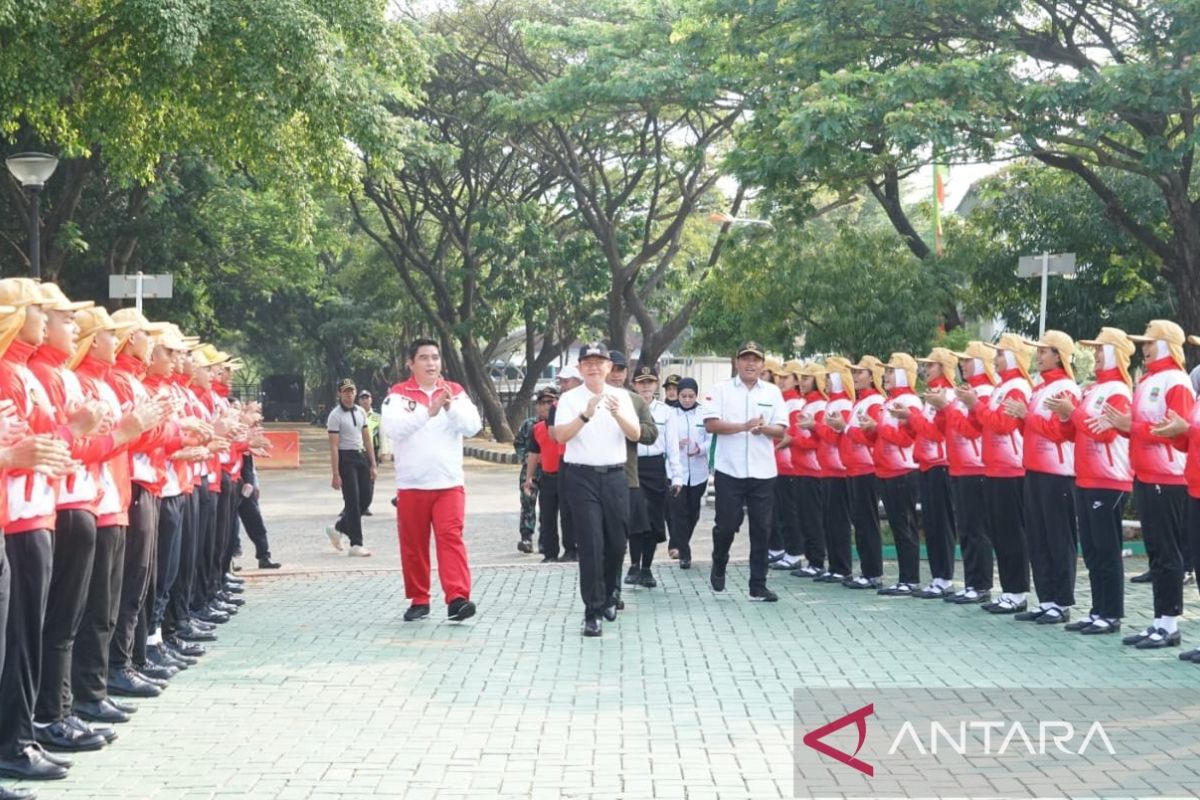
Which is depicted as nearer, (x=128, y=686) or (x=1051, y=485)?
(x=128, y=686)

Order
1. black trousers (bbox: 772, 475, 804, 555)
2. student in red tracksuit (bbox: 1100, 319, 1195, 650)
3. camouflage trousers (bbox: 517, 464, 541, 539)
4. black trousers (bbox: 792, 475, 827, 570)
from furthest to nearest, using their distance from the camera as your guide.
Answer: camouflage trousers (bbox: 517, 464, 541, 539) < black trousers (bbox: 772, 475, 804, 555) < black trousers (bbox: 792, 475, 827, 570) < student in red tracksuit (bbox: 1100, 319, 1195, 650)

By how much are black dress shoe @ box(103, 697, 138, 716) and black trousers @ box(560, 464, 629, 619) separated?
352cm

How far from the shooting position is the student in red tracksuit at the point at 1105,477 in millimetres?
10367

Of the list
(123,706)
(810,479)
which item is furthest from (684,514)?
(123,706)

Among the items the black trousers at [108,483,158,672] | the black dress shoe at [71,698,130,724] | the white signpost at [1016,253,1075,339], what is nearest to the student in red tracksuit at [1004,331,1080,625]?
the white signpost at [1016,253,1075,339]

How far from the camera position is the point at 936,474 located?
41.8ft

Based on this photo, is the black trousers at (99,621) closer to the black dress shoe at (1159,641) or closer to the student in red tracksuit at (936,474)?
the black dress shoe at (1159,641)

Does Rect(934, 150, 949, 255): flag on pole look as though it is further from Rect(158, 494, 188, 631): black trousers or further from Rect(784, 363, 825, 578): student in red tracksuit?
Rect(158, 494, 188, 631): black trousers

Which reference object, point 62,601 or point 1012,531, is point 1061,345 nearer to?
point 1012,531

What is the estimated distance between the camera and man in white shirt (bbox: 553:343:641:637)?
1048 centimetres

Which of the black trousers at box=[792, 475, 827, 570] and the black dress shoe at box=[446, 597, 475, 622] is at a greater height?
the black trousers at box=[792, 475, 827, 570]

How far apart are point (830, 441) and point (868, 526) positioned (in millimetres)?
1096

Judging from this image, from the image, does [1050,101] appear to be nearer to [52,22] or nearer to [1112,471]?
[1112,471]

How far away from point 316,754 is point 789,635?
439 cm
